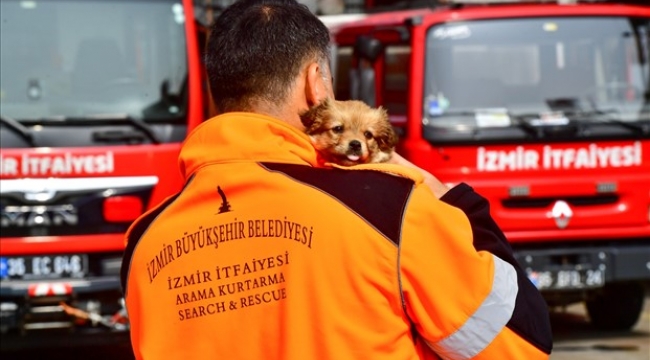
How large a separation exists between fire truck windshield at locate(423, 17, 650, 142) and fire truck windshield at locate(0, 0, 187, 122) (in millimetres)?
1995

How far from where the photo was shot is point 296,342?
87.4 inches

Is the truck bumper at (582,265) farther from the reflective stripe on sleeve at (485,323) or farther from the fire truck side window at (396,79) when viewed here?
the reflective stripe on sleeve at (485,323)

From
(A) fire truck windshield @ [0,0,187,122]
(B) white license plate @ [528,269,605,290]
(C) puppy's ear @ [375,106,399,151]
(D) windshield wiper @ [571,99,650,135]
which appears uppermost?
(C) puppy's ear @ [375,106,399,151]

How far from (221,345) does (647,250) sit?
825 cm

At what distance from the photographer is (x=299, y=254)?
2240mm

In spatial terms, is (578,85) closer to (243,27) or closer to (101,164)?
(101,164)

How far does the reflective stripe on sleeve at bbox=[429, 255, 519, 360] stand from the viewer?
221 centimetres

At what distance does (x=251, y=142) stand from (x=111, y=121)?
643 centimetres

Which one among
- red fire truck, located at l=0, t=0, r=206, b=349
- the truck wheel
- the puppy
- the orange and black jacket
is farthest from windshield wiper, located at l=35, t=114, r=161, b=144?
the orange and black jacket

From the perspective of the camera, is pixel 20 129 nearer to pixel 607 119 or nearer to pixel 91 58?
pixel 91 58

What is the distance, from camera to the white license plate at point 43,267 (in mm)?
8562

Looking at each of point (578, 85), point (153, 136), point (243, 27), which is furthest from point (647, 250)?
point (243, 27)

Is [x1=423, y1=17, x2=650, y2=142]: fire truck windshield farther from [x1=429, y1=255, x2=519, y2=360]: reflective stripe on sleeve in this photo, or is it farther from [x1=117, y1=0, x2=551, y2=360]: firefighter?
[x1=429, y1=255, x2=519, y2=360]: reflective stripe on sleeve

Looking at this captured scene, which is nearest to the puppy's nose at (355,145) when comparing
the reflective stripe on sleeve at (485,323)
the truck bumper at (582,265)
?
the reflective stripe on sleeve at (485,323)
